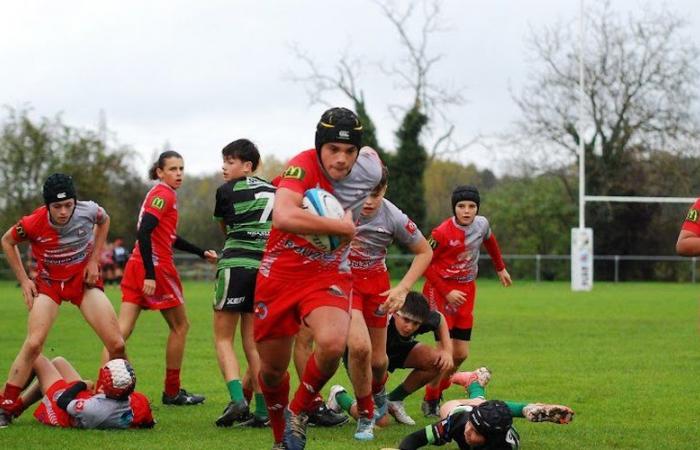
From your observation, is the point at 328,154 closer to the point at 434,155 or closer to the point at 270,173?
the point at 434,155

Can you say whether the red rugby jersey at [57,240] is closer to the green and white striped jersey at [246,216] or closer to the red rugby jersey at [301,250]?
the green and white striped jersey at [246,216]

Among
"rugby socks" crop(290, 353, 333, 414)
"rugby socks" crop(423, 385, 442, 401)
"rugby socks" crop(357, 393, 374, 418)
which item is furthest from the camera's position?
"rugby socks" crop(423, 385, 442, 401)

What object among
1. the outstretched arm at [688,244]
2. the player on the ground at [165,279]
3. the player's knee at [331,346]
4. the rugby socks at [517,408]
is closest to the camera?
the player's knee at [331,346]

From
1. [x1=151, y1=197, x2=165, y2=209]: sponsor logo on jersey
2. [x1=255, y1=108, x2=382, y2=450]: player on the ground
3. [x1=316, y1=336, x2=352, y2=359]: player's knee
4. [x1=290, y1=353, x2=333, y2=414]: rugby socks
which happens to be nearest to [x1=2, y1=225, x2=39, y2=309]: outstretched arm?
[x1=151, y1=197, x2=165, y2=209]: sponsor logo on jersey

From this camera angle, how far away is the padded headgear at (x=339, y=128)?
21.7 feet

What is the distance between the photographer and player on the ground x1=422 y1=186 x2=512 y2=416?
1077 cm

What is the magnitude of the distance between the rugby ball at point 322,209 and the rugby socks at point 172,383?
4.17 metres

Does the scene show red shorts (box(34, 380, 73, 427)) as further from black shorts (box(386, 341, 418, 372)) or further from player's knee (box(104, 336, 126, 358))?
black shorts (box(386, 341, 418, 372))

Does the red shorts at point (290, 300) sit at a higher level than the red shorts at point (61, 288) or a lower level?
higher

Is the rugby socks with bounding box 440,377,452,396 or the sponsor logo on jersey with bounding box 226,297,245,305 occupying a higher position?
the sponsor logo on jersey with bounding box 226,297,245,305

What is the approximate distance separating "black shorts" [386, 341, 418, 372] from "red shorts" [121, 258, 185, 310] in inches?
93.3

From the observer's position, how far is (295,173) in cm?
665

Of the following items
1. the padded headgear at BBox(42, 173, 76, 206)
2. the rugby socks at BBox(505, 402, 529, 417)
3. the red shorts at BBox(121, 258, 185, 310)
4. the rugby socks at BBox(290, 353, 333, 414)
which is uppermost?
the padded headgear at BBox(42, 173, 76, 206)

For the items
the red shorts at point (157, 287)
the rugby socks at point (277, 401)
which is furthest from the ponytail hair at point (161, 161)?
the rugby socks at point (277, 401)
